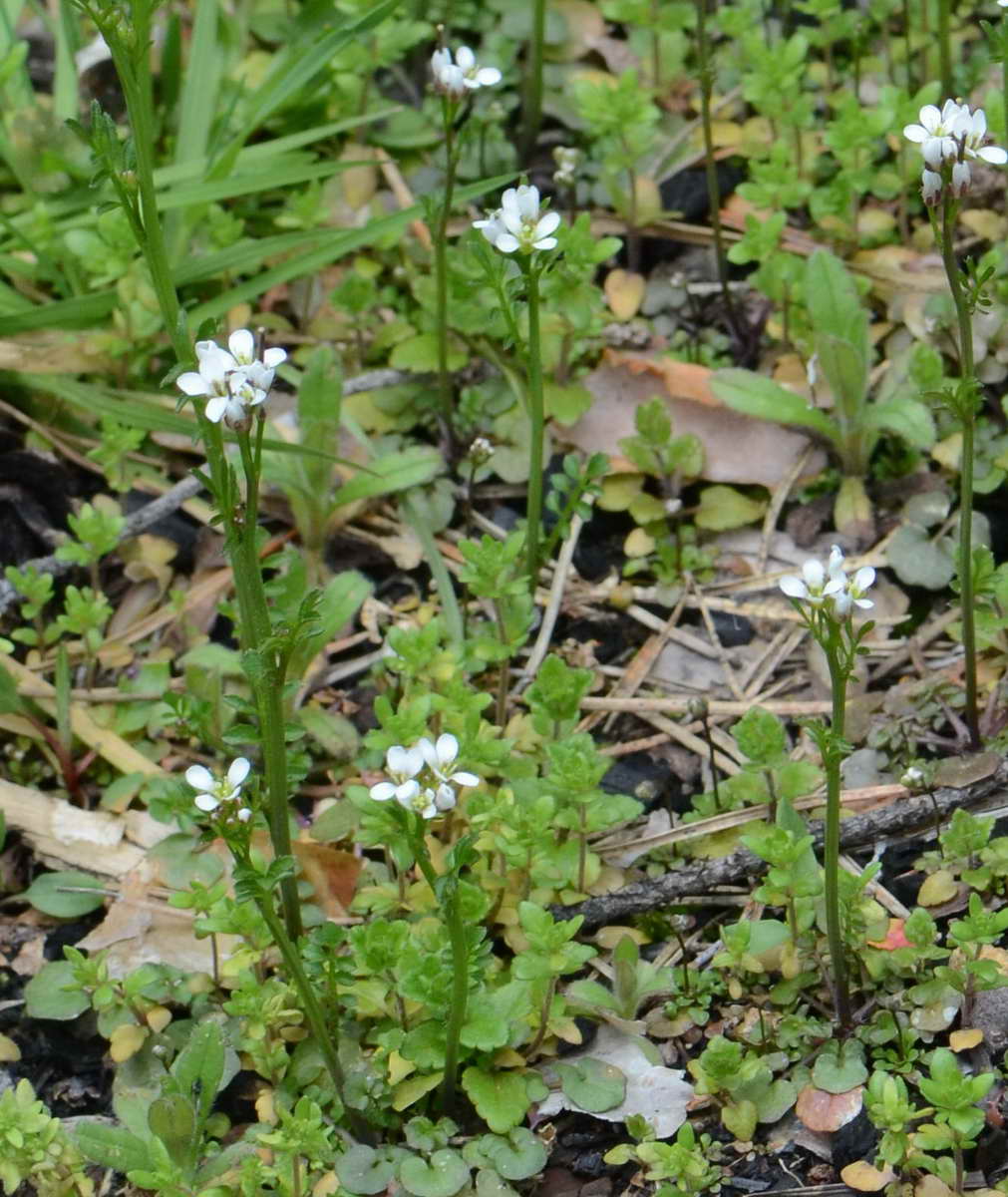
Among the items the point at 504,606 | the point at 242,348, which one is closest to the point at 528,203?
the point at 242,348

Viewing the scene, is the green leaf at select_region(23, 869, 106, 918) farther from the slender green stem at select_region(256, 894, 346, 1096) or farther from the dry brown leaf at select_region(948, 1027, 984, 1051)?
the dry brown leaf at select_region(948, 1027, 984, 1051)

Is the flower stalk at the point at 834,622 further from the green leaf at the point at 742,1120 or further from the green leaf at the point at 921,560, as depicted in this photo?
the green leaf at the point at 921,560

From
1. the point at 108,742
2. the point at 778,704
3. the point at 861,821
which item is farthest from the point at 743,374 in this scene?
the point at 108,742

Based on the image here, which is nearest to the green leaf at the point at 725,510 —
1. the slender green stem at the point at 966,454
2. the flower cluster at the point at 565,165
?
the slender green stem at the point at 966,454

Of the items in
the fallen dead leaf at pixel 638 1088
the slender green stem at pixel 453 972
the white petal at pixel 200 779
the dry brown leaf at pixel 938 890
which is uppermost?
the white petal at pixel 200 779

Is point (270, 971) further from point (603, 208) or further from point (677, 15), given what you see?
point (677, 15)

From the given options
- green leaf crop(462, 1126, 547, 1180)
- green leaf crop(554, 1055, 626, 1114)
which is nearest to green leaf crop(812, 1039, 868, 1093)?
green leaf crop(554, 1055, 626, 1114)
